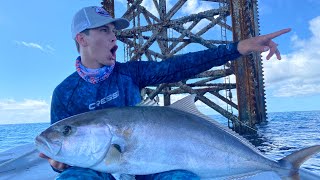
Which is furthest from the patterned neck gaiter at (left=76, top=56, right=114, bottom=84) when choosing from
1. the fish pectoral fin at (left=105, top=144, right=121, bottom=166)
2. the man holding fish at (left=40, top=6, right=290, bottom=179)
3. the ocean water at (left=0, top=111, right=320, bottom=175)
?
the ocean water at (left=0, top=111, right=320, bottom=175)

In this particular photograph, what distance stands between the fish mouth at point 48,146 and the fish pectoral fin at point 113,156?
389mm

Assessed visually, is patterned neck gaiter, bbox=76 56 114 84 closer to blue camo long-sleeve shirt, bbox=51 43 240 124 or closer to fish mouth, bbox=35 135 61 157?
blue camo long-sleeve shirt, bbox=51 43 240 124

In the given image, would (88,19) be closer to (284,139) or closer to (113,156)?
(113,156)

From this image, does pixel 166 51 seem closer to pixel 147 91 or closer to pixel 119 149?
pixel 147 91

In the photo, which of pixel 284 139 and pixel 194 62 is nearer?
pixel 194 62

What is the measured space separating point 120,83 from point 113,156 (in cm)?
113

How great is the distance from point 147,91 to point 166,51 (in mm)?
2418

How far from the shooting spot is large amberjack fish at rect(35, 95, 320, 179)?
246 centimetres

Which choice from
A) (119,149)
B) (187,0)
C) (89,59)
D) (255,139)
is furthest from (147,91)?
(119,149)

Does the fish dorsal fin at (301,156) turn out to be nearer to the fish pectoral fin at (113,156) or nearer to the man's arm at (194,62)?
the man's arm at (194,62)

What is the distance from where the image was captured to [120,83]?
3.40 meters

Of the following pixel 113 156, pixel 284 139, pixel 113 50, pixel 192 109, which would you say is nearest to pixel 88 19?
pixel 113 50

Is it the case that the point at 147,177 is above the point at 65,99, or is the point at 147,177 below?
below

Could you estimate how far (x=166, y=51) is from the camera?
1661 cm
